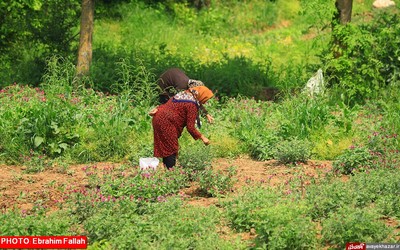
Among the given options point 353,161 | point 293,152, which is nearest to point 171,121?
point 293,152

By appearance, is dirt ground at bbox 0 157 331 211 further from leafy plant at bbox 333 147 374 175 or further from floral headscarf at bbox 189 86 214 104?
floral headscarf at bbox 189 86 214 104

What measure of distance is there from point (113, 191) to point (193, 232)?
5.10 feet

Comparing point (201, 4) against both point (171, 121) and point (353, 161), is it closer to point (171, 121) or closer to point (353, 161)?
point (171, 121)

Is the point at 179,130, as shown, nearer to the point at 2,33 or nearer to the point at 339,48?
the point at 339,48

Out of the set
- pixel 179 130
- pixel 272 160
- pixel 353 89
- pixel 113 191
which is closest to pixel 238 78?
pixel 353 89

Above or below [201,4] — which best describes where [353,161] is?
above

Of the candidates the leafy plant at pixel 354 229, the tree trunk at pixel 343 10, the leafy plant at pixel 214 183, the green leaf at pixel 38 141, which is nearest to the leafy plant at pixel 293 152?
the leafy plant at pixel 214 183

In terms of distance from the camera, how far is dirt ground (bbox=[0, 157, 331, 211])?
9.95 m

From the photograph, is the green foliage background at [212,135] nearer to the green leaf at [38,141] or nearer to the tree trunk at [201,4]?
the green leaf at [38,141]

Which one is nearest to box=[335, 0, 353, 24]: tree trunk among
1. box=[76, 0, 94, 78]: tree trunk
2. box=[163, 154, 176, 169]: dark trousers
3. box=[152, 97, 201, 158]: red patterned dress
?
box=[76, 0, 94, 78]: tree trunk

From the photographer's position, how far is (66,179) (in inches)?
428

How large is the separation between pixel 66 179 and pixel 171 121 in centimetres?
155

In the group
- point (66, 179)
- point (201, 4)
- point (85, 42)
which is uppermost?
point (85, 42)

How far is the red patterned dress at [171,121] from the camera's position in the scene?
10.4m
